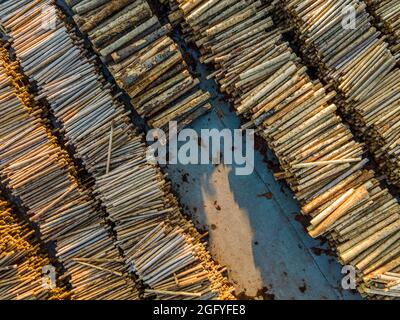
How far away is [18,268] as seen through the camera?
1068cm

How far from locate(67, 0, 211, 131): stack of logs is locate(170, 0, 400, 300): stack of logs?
2.53ft

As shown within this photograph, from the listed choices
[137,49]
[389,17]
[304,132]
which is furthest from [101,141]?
[389,17]

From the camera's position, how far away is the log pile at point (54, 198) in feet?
35.2

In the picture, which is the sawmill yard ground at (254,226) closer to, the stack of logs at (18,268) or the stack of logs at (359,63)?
the stack of logs at (359,63)

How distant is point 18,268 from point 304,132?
7290 millimetres

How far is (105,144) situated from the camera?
35.4 feet

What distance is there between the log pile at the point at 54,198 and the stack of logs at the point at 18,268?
0.54 metres

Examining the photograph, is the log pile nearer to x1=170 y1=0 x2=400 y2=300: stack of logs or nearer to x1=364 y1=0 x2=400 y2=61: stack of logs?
x1=170 y1=0 x2=400 y2=300: stack of logs

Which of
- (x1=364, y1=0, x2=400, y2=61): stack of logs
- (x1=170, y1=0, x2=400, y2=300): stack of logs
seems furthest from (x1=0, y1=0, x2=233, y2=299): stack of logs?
(x1=364, y1=0, x2=400, y2=61): stack of logs

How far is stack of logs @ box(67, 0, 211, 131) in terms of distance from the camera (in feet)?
34.2

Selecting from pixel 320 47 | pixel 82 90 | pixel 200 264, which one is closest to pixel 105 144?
pixel 82 90

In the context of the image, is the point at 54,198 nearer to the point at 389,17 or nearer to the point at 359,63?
the point at 359,63
